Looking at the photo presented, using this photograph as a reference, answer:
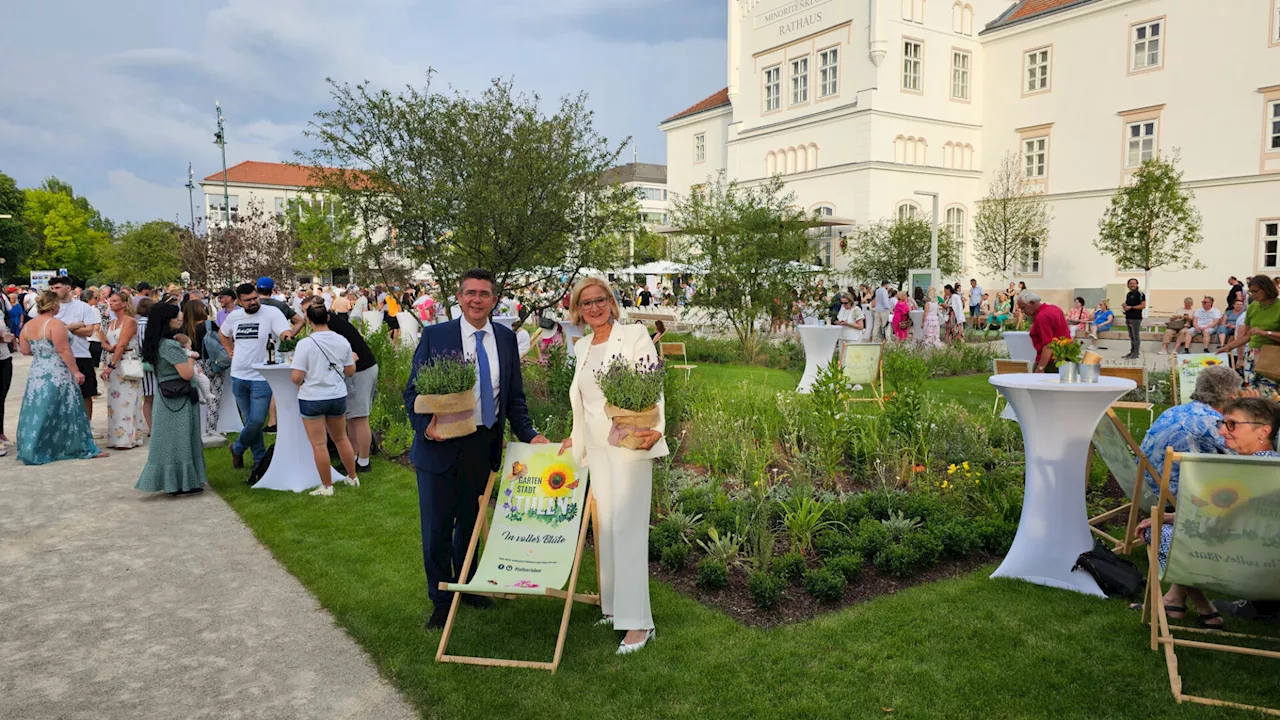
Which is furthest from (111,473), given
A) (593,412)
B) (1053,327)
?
(1053,327)

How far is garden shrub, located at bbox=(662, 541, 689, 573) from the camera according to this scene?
5223 mm

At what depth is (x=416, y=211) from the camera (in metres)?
9.51

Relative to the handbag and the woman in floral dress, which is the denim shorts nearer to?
the woman in floral dress

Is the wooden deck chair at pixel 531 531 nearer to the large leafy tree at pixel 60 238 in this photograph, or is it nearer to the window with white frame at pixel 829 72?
the window with white frame at pixel 829 72

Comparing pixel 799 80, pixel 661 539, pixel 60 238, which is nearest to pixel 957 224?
pixel 799 80

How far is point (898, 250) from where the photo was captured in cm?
3158

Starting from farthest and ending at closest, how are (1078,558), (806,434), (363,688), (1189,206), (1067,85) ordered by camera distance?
(1067,85)
(1189,206)
(806,434)
(1078,558)
(363,688)

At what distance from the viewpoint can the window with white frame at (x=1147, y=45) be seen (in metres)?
31.0

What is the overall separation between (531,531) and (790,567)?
160cm

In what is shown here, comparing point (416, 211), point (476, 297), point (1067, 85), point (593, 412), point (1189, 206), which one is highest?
point (1067, 85)

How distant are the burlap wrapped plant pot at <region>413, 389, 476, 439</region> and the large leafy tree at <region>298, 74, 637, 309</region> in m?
5.55

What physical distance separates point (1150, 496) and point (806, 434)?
311 cm

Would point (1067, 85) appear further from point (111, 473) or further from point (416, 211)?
point (111, 473)

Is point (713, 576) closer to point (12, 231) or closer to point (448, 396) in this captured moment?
point (448, 396)
